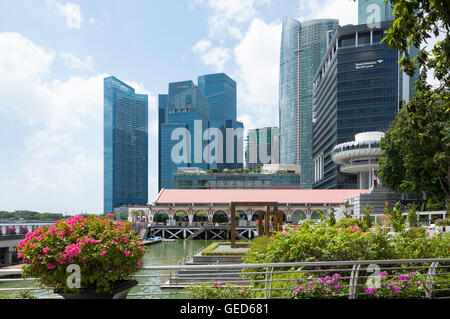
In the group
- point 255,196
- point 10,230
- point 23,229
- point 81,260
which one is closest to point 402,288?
point 81,260

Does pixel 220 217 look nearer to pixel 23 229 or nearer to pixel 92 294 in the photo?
pixel 23 229

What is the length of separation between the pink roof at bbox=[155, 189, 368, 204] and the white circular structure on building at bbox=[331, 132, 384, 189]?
13.3 ft

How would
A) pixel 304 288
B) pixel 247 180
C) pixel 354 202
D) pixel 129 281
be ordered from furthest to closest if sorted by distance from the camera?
pixel 247 180
pixel 354 202
pixel 304 288
pixel 129 281

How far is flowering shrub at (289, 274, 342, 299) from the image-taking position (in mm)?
5918

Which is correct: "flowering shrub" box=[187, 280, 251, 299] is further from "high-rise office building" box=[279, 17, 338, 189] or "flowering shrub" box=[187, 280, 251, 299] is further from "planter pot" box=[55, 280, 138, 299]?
"high-rise office building" box=[279, 17, 338, 189]

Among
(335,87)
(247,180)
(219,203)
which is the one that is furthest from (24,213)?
(335,87)

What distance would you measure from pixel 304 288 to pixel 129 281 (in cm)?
278

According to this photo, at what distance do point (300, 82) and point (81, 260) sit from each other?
600 feet

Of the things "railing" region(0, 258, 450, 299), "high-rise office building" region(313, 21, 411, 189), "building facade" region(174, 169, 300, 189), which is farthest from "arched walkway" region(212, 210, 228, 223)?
"railing" region(0, 258, 450, 299)

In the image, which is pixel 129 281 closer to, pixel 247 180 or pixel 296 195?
pixel 296 195

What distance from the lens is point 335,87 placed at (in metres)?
86.6

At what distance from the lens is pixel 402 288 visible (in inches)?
248

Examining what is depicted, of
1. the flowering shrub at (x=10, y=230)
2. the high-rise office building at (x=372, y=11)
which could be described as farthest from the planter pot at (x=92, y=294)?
the high-rise office building at (x=372, y=11)

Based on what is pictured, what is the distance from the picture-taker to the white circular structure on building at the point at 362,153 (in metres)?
61.4
